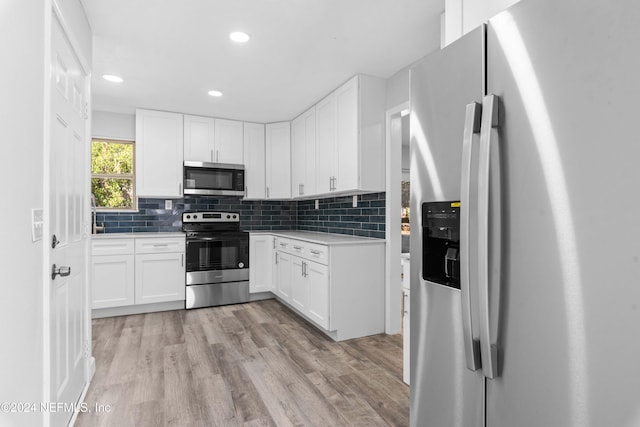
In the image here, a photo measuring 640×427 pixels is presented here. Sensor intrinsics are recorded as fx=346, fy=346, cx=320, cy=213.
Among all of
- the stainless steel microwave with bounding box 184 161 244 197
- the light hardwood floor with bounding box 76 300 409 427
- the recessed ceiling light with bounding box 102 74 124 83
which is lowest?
the light hardwood floor with bounding box 76 300 409 427

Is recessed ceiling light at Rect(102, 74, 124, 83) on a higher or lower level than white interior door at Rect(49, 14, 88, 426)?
higher

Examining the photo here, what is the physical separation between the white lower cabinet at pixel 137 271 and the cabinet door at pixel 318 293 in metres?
1.70

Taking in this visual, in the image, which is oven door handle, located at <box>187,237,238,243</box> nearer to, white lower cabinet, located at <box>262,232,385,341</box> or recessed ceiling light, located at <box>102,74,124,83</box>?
white lower cabinet, located at <box>262,232,385,341</box>

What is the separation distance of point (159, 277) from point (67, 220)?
93.6 inches

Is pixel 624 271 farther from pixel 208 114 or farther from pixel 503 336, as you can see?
pixel 208 114

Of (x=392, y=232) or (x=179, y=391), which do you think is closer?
(x=179, y=391)

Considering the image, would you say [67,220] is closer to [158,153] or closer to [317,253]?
[317,253]

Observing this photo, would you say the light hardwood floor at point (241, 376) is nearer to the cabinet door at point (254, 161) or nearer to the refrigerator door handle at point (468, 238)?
the refrigerator door handle at point (468, 238)

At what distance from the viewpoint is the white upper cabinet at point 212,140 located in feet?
14.5

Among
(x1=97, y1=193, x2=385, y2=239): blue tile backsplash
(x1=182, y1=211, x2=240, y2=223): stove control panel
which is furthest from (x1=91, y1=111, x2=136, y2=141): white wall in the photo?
(x1=182, y1=211, x2=240, y2=223): stove control panel

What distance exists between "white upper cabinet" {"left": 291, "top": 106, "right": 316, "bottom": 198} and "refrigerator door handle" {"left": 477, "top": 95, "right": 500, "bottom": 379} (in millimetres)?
3131

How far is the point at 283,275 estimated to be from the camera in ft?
13.8

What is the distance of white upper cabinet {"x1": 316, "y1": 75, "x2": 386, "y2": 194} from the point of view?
3.20m

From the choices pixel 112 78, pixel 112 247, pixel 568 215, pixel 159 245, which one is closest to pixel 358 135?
pixel 112 78
